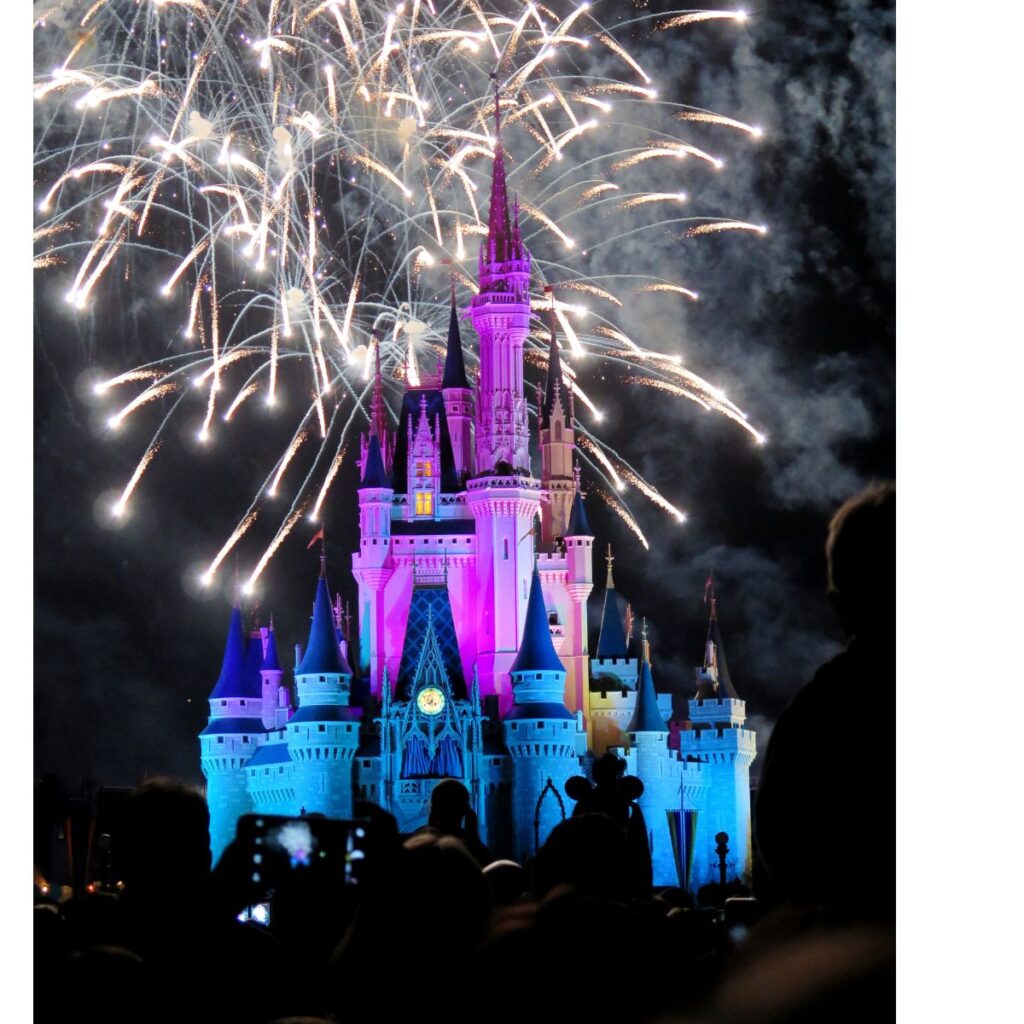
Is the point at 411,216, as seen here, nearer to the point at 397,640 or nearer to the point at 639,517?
the point at 639,517

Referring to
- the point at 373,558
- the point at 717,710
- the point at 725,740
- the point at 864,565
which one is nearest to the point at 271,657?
the point at 373,558

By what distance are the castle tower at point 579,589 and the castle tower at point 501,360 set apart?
1323 mm

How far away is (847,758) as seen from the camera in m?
5.47

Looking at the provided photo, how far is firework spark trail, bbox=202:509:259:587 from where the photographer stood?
57.9 feet

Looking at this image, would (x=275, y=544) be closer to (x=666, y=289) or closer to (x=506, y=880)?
(x=666, y=289)

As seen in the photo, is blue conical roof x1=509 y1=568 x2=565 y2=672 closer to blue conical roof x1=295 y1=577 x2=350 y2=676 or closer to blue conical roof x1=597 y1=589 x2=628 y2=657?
blue conical roof x1=295 y1=577 x2=350 y2=676

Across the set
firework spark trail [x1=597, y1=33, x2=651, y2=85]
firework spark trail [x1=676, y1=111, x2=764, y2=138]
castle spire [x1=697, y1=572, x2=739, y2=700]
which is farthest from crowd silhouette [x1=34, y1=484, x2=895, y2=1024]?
castle spire [x1=697, y1=572, x2=739, y2=700]

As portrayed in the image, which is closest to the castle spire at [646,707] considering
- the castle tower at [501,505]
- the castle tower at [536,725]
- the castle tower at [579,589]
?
the castle tower at [579,589]

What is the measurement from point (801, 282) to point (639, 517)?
7.97 m

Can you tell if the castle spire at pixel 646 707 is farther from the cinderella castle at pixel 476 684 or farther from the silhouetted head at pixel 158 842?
the silhouetted head at pixel 158 842

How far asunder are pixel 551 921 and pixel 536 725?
21.1m

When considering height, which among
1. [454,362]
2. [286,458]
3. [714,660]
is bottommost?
[714,660]

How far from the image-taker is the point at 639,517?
20422 mm
